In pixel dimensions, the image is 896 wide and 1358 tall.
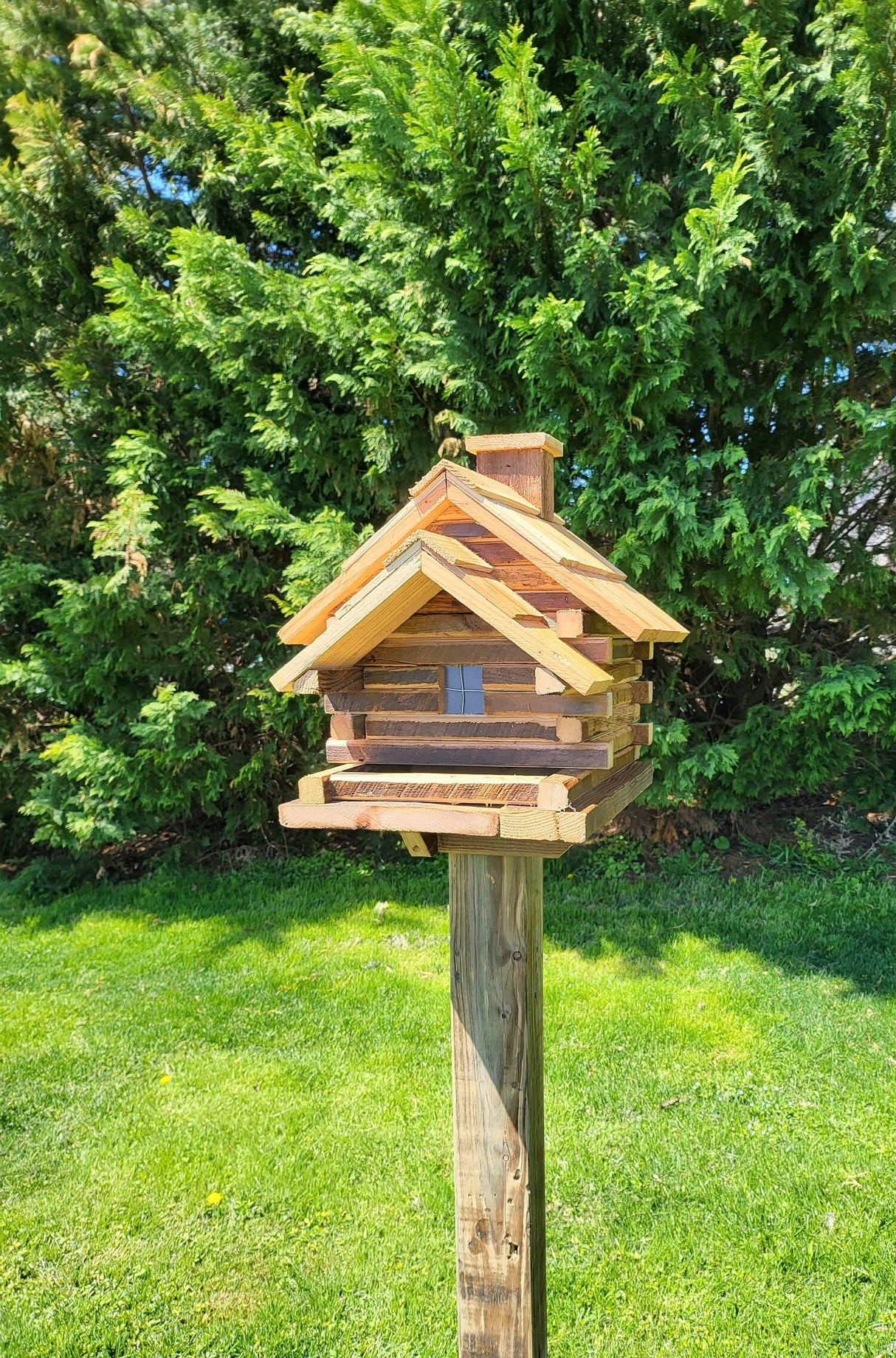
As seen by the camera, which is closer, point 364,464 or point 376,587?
point 376,587

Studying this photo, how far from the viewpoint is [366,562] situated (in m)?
1.72

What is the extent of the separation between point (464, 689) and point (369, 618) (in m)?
0.26

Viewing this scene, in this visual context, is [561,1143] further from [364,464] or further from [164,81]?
[164,81]

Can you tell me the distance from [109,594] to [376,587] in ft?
14.4

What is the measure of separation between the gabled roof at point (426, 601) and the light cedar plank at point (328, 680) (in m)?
0.03

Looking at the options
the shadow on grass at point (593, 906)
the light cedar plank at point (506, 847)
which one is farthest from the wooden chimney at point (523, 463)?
the shadow on grass at point (593, 906)

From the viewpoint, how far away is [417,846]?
1.76 m

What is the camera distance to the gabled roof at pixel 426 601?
1.51m

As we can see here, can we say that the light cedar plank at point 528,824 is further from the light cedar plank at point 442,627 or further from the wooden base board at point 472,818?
the light cedar plank at point 442,627

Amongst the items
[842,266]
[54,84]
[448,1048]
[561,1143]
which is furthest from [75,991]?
[54,84]

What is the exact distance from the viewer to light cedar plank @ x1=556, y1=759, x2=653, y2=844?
1443mm

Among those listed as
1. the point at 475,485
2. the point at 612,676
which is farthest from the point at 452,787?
the point at 475,485

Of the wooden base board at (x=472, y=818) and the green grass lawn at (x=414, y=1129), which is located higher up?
the wooden base board at (x=472, y=818)

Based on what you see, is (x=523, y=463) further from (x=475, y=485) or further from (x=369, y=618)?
(x=369, y=618)
